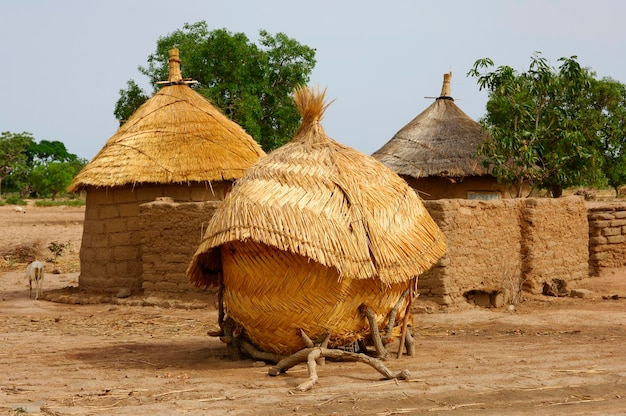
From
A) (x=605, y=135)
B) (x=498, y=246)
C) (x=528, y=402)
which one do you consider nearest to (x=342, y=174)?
(x=528, y=402)

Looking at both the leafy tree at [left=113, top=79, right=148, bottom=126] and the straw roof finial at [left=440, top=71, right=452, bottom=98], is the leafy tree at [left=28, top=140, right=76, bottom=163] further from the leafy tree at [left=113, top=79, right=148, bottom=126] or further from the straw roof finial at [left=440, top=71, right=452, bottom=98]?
the straw roof finial at [left=440, top=71, right=452, bottom=98]

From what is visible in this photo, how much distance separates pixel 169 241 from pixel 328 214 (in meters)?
5.14

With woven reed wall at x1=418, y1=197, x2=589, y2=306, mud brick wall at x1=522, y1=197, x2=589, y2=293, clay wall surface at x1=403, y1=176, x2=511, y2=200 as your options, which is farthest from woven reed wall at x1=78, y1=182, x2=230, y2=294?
mud brick wall at x1=522, y1=197, x2=589, y2=293

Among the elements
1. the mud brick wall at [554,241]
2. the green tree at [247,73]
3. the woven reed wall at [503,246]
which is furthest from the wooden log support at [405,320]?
the green tree at [247,73]

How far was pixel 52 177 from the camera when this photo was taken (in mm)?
44000

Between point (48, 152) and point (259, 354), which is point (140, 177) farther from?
point (48, 152)

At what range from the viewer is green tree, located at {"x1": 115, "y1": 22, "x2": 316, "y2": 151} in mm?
23938

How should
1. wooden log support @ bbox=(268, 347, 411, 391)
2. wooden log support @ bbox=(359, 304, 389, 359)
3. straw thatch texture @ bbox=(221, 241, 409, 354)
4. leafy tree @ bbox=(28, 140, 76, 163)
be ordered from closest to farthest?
1. wooden log support @ bbox=(268, 347, 411, 391)
2. straw thatch texture @ bbox=(221, 241, 409, 354)
3. wooden log support @ bbox=(359, 304, 389, 359)
4. leafy tree @ bbox=(28, 140, 76, 163)

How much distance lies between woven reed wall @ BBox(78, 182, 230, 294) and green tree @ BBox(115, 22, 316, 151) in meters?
10.6

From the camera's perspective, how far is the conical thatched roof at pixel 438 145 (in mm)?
15578

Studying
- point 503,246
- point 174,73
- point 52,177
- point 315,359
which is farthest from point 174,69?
→ point 52,177

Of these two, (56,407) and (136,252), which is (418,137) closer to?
(136,252)

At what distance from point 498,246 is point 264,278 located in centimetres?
512

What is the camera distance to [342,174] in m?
6.89
